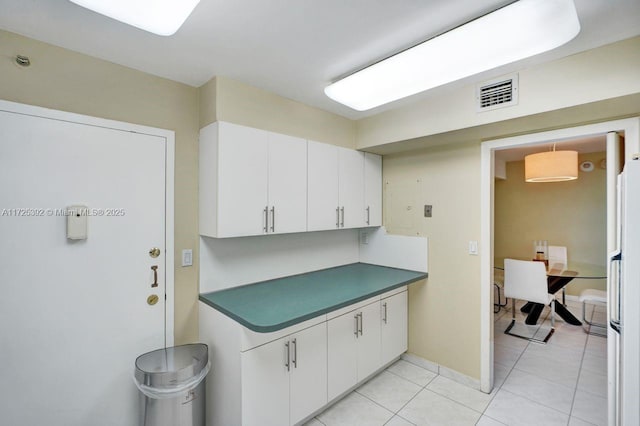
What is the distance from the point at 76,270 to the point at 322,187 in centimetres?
178

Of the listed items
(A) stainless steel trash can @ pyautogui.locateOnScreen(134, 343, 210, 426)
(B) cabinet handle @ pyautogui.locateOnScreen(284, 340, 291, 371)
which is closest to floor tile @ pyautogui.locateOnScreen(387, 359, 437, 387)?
(B) cabinet handle @ pyautogui.locateOnScreen(284, 340, 291, 371)

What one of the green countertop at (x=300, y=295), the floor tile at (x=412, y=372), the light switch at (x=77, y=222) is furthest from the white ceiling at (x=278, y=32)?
the floor tile at (x=412, y=372)

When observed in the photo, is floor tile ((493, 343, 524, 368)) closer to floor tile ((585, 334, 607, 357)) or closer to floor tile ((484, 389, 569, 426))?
floor tile ((484, 389, 569, 426))

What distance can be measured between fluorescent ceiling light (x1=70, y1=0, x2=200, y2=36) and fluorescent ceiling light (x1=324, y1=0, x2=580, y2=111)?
99 cm

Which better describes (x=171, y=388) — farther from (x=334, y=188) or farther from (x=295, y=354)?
(x=334, y=188)

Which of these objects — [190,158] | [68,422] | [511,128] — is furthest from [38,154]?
[511,128]

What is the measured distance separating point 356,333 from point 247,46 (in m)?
2.18

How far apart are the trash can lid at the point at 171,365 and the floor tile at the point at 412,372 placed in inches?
71.6

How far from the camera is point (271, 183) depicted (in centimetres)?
223

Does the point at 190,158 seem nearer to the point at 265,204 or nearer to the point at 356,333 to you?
the point at 265,204

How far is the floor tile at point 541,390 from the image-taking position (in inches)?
91.9

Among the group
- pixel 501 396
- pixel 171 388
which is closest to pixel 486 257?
pixel 501 396

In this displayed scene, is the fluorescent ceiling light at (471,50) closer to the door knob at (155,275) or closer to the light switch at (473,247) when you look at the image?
the light switch at (473,247)

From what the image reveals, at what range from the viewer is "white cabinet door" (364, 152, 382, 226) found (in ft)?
9.92
